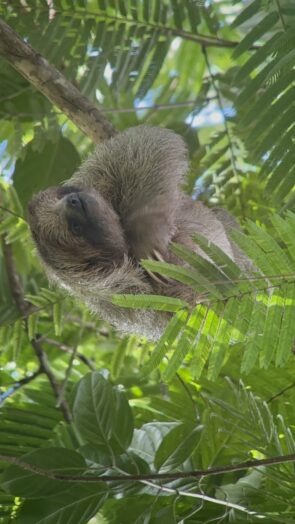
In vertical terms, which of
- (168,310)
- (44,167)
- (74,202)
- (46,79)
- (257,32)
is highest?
(46,79)

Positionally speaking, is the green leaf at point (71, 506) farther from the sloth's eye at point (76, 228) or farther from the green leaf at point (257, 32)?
the green leaf at point (257, 32)

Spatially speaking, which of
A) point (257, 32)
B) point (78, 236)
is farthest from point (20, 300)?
point (257, 32)

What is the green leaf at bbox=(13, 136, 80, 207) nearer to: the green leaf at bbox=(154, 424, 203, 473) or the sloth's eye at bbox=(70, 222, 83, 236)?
the sloth's eye at bbox=(70, 222, 83, 236)

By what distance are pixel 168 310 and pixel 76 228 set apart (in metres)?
0.95

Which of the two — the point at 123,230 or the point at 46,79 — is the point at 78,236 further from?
the point at 46,79

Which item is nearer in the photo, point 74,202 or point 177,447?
point 177,447

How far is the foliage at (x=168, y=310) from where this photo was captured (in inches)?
96.7

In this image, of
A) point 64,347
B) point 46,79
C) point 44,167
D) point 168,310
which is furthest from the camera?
point 64,347

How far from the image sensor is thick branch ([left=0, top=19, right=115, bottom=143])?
3424 millimetres

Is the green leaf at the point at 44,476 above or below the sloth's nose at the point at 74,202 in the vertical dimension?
below

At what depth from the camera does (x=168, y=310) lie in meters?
2.47

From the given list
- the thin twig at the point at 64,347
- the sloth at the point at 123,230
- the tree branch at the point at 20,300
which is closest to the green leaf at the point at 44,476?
the sloth at the point at 123,230

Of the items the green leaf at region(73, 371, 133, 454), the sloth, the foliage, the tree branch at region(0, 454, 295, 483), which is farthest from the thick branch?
the tree branch at region(0, 454, 295, 483)

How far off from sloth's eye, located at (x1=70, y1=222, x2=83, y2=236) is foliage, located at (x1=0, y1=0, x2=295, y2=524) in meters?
0.58
